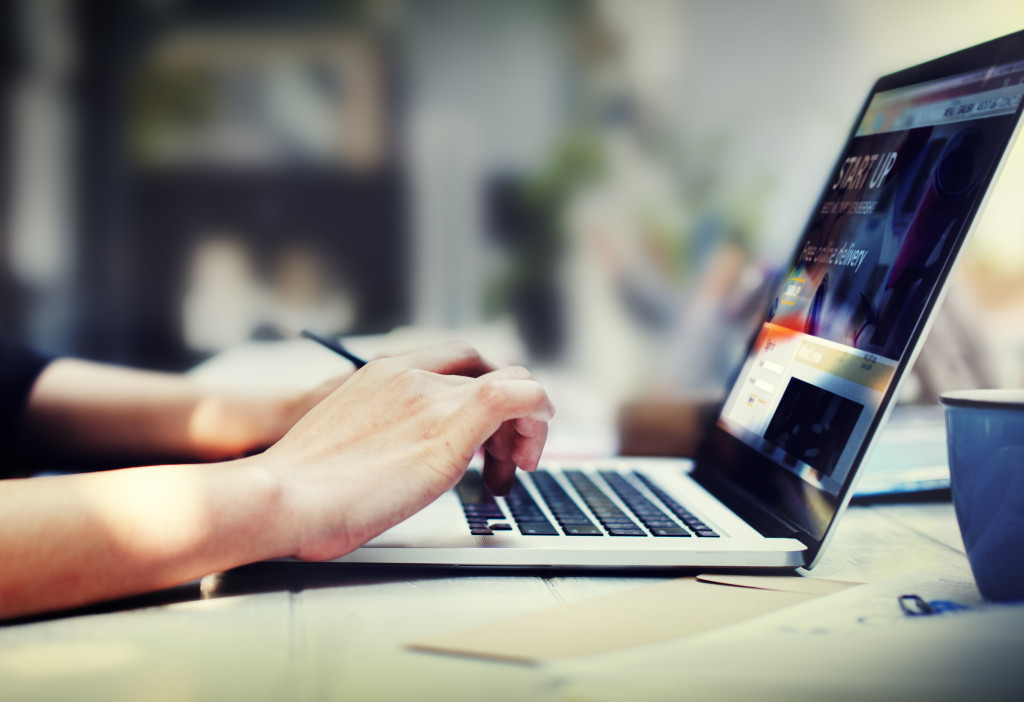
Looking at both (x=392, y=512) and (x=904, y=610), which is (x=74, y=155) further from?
(x=904, y=610)

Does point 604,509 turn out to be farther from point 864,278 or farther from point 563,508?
point 864,278

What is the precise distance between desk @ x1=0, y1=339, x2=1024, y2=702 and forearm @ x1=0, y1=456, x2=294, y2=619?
0.07 ft

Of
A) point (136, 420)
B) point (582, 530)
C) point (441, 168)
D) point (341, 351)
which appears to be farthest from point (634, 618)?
point (441, 168)

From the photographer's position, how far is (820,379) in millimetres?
601

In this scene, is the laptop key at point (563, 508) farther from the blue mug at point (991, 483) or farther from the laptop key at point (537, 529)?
the blue mug at point (991, 483)

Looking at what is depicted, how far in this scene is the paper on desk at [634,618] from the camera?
40cm

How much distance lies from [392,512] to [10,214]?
1.58 m

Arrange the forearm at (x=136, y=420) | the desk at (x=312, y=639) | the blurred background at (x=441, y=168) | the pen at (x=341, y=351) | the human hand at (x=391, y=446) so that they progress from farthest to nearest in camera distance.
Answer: the blurred background at (x=441, y=168)
the forearm at (x=136, y=420)
the pen at (x=341, y=351)
the human hand at (x=391, y=446)
the desk at (x=312, y=639)

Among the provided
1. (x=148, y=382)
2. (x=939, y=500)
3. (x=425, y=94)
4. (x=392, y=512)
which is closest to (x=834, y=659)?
(x=392, y=512)

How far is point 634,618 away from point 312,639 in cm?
17

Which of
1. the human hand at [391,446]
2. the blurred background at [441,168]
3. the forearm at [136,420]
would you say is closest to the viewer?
the human hand at [391,446]

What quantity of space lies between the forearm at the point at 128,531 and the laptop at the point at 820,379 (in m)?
0.08

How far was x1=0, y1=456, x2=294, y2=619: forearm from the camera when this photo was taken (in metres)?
0.44

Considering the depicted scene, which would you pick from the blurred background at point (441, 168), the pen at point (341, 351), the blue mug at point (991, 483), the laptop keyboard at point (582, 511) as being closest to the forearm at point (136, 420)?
the pen at point (341, 351)
